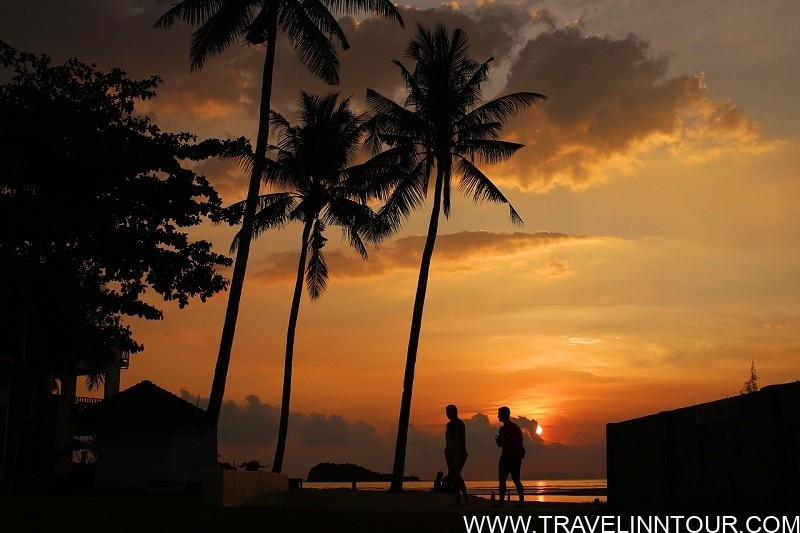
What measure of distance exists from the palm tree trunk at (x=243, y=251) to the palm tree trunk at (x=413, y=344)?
722cm

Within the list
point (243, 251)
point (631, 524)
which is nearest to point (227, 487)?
point (631, 524)

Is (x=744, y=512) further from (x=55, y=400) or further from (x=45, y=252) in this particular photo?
(x=55, y=400)

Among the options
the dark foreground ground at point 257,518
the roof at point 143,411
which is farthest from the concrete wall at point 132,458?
the dark foreground ground at point 257,518

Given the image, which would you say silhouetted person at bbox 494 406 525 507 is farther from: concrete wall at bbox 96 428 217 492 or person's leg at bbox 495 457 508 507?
concrete wall at bbox 96 428 217 492

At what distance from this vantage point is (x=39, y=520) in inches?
486

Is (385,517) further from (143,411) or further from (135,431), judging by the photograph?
(135,431)

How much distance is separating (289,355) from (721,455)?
29.9 metres

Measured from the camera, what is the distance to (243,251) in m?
25.7

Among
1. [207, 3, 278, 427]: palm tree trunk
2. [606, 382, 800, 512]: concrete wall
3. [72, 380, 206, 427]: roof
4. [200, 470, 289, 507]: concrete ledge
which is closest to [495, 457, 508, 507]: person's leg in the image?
[606, 382, 800, 512]: concrete wall

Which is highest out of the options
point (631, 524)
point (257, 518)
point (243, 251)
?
point (243, 251)

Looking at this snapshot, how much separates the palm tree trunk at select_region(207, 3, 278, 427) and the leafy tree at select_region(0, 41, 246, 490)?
3.07 ft

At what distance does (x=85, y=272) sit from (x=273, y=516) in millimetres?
16242

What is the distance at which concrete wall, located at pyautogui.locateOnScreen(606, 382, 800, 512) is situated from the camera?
8.08 meters

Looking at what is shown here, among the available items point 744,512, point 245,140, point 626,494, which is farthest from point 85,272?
point 744,512
